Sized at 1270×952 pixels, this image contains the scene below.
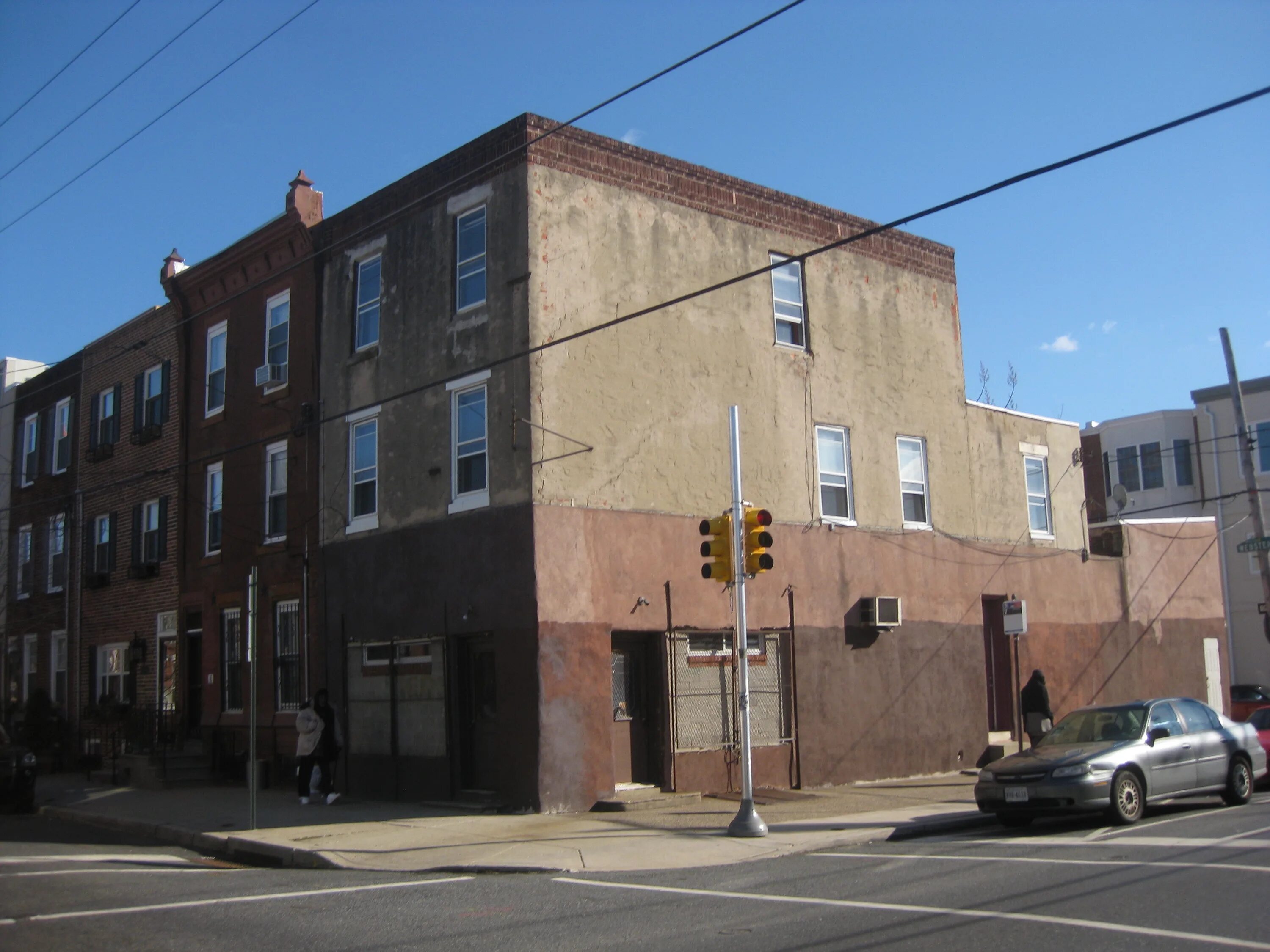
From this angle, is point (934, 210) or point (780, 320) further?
point (780, 320)

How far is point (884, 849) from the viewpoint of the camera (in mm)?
13094

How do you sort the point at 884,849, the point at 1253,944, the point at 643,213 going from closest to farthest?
the point at 1253,944, the point at 884,849, the point at 643,213

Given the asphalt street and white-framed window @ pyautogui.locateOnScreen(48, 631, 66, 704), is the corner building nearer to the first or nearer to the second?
the asphalt street

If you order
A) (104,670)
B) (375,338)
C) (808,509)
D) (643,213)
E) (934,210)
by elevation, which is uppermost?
(643,213)

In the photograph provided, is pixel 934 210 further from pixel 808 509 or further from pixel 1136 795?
pixel 808 509

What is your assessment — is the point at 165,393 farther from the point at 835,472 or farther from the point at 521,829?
the point at 521,829

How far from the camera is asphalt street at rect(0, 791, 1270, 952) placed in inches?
329

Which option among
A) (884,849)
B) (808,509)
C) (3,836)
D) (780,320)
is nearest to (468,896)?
(884,849)

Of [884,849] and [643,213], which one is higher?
[643,213]

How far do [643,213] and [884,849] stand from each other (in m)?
10.5

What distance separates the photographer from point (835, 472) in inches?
837

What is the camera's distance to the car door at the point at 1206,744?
14.9 metres

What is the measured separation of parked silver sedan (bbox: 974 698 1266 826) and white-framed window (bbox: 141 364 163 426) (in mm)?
19516

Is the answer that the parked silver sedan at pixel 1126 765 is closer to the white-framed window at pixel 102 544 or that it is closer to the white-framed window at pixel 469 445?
the white-framed window at pixel 469 445
